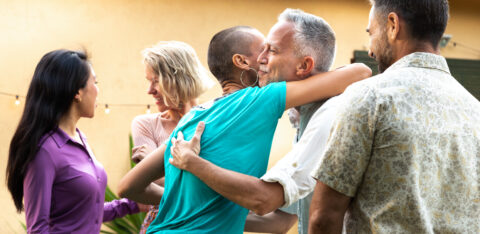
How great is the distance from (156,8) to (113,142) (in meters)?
1.68

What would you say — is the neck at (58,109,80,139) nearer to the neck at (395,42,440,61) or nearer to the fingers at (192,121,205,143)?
the fingers at (192,121,205,143)

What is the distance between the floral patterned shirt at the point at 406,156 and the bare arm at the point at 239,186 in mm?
306

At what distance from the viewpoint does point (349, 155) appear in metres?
1.58

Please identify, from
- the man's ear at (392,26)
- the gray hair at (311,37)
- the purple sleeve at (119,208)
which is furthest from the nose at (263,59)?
the purple sleeve at (119,208)

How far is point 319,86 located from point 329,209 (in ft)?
1.94

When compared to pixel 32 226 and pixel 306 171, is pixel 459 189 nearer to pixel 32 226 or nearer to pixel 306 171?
pixel 306 171

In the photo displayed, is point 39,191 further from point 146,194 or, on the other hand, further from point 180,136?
point 180,136

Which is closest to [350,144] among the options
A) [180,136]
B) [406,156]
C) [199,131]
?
[406,156]

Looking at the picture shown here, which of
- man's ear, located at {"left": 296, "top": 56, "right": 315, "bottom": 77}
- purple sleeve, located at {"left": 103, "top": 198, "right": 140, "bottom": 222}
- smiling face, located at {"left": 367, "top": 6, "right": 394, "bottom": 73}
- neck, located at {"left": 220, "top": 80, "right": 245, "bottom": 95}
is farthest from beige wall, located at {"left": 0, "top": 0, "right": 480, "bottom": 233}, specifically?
smiling face, located at {"left": 367, "top": 6, "right": 394, "bottom": 73}

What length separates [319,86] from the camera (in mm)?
2088

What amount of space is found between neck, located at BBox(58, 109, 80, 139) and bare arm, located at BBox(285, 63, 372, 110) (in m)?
1.37

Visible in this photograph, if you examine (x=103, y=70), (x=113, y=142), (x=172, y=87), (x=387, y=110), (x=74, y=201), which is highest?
(x=387, y=110)

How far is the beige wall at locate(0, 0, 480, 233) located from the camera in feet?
21.7

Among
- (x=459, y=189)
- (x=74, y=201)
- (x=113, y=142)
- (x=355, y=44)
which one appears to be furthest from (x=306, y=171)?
(x=355, y=44)
